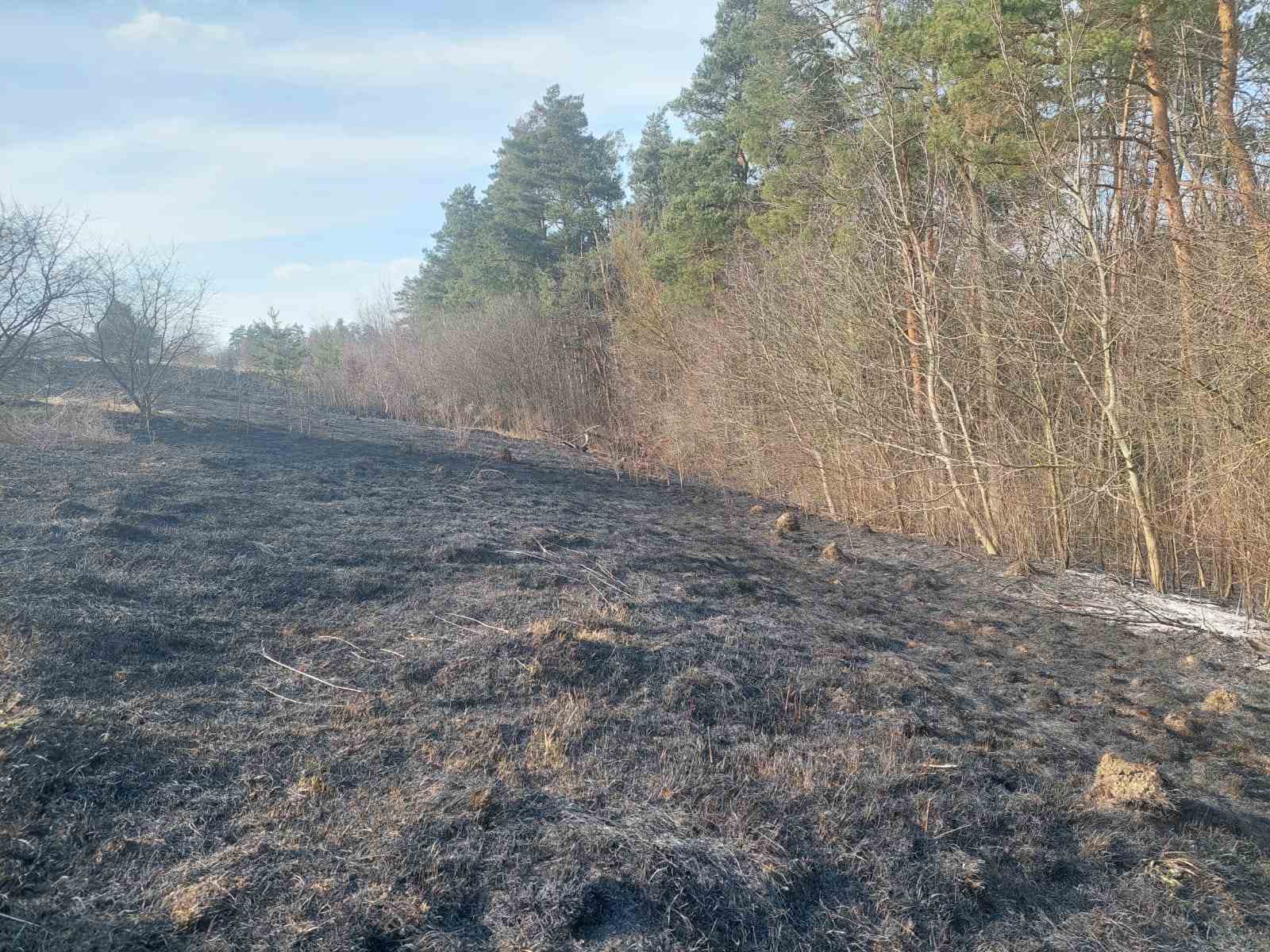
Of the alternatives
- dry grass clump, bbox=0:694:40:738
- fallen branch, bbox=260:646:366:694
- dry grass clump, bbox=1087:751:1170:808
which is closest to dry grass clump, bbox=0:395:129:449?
fallen branch, bbox=260:646:366:694

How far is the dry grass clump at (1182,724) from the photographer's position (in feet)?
13.9

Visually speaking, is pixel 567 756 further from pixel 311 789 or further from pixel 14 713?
pixel 14 713

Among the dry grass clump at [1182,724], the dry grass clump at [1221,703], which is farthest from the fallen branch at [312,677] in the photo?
the dry grass clump at [1221,703]

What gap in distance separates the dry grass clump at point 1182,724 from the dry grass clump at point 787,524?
5.25 meters

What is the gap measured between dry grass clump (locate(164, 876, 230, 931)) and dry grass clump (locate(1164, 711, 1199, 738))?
4.62 meters

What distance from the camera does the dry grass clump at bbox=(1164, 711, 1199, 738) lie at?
4.23m

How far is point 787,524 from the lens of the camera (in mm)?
9703

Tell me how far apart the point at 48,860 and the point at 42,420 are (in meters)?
10.6

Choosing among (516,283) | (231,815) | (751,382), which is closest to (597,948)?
(231,815)

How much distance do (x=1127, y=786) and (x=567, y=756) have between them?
2.47 m

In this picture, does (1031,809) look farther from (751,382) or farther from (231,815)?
(751,382)

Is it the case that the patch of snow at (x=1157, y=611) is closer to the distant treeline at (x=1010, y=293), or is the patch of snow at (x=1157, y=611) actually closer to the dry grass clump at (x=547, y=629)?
the distant treeline at (x=1010, y=293)

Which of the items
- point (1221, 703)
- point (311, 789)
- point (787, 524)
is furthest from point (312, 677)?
point (787, 524)

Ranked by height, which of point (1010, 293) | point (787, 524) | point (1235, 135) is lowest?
point (787, 524)
